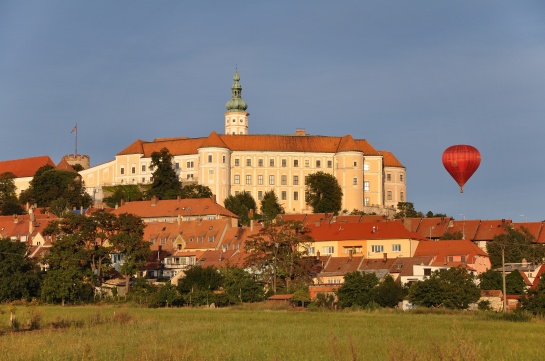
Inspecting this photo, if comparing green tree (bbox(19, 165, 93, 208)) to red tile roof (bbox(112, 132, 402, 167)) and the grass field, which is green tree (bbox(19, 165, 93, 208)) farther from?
the grass field

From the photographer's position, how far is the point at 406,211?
135500mm

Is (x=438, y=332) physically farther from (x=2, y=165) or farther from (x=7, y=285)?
(x=2, y=165)

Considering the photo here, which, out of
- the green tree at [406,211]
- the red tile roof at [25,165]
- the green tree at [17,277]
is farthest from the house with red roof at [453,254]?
the red tile roof at [25,165]

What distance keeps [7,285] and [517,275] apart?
107ft

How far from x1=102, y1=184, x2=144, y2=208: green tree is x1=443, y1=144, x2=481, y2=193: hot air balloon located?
253 feet

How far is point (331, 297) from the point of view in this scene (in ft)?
214

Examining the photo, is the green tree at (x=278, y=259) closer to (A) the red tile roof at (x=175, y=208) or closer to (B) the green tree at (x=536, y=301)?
(B) the green tree at (x=536, y=301)

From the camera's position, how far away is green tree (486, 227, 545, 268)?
92.9 metres

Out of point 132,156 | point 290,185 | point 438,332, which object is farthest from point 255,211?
point 438,332

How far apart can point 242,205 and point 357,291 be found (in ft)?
213

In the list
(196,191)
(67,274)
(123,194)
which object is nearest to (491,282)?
(67,274)

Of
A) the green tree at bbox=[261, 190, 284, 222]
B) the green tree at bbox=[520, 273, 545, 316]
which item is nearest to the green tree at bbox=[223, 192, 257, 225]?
the green tree at bbox=[261, 190, 284, 222]

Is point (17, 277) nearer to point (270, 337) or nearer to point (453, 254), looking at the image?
point (453, 254)

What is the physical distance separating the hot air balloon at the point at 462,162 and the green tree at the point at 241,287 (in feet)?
50.9
